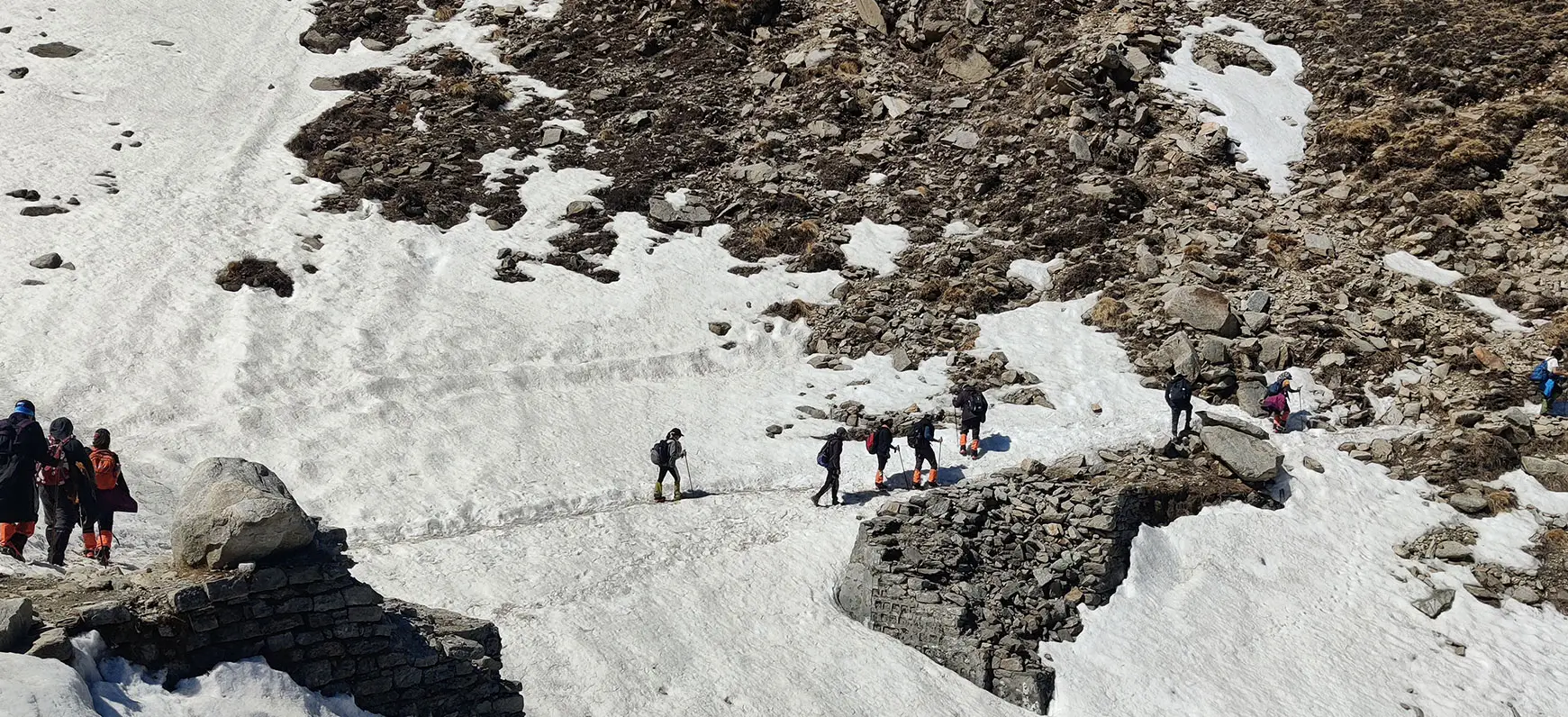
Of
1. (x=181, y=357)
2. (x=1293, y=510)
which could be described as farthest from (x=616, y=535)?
(x=1293, y=510)

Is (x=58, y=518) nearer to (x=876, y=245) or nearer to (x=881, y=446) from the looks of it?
(x=881, y=446)

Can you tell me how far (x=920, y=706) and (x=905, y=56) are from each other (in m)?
31.1

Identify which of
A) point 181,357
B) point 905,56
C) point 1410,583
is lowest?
point 1410,583

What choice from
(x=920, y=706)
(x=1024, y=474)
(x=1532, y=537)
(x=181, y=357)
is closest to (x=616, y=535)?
(x=920, y=706)

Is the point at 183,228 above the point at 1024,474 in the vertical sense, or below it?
above

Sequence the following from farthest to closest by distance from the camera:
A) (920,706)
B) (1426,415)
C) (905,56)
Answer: (905,56), (1426,415), (920,706)

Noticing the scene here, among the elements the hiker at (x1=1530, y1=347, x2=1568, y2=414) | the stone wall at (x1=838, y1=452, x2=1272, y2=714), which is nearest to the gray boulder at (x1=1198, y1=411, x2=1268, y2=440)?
the stone wall at (x1=838, y1=452, x2=1272, y2=714)

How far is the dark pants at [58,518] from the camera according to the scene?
12492 mm

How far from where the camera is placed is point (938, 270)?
30.0m

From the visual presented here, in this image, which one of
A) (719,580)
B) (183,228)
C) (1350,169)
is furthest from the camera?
(1350,169)

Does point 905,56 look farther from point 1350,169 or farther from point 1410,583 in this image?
point 1410,583

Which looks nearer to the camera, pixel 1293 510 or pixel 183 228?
pixel 1293 510

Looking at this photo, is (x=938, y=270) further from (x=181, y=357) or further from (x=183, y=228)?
(x=183, y=228)

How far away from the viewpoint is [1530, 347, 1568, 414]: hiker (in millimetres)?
22016
